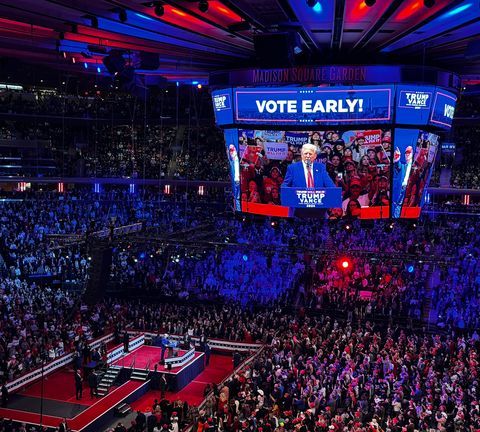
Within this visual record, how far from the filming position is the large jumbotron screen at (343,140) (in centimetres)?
1159

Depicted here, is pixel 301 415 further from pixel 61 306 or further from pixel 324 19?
pixel 61 306

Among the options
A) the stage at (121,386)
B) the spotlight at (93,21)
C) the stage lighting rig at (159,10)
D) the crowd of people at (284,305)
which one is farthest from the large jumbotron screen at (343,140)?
the stage at (121,386)

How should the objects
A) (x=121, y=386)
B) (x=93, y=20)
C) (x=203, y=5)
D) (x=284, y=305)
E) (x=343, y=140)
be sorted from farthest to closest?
(x=284, y=305), (x=121, y=386), (x=343, y=140), (x=93, y=20), (x=203, y=5)

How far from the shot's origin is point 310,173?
12344 millimetres

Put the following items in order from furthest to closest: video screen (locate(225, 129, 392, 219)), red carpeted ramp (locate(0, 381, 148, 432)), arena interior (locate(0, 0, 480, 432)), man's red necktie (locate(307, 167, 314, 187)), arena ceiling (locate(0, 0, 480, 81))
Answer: red carpeted ramp (locate(0, 381, 148, 432)) < man's red necktie (locate(307, 167, 314, 187)) < video screen (locate(225, 129, 392, 219)) < arena interior (locate(0, 0, 480, 432)) < arena ceiling (locate(0, 0, 480, 81))

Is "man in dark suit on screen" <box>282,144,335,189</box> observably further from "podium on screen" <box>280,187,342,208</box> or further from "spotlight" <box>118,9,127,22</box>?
"spotlight" <box>118,9,127,22</box>

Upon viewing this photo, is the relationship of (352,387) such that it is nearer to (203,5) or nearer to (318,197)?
(318,197)

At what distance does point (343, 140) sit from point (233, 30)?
348 cm

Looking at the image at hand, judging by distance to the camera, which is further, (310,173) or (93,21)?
(310,173)

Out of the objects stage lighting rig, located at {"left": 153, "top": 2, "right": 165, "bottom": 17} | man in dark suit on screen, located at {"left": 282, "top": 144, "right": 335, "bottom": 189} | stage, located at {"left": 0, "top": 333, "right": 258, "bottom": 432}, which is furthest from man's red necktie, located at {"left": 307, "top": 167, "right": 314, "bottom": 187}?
stage, located at {"left": 0, "top": 333, "right": 258, "bottom": 432}

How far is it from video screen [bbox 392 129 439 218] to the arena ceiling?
1.63 metres

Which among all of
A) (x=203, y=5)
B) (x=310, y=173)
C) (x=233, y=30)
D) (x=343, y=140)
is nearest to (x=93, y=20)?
(x=203, y=5)

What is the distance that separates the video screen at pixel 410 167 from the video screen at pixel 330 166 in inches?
7.7

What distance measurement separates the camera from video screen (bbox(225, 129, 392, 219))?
1217 cm
